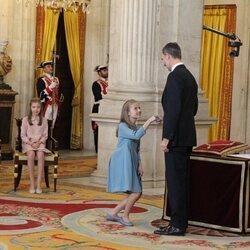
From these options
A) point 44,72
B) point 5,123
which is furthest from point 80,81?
point 5,123

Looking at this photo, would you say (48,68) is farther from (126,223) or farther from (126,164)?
(126,223)

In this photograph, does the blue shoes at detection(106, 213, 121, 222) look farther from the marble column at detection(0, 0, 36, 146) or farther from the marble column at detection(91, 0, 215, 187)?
the marble column at detection(0, 0, 36, 146)

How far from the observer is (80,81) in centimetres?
1662

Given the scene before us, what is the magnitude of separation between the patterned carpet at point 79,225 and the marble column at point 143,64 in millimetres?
893

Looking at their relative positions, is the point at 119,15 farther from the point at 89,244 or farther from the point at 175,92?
the point at 89,244

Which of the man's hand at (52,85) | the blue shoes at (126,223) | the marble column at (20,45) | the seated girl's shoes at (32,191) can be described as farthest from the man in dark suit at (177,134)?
the marble column at (20,45)

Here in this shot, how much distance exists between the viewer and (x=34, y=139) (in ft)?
34.3

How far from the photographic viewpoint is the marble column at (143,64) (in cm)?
1122

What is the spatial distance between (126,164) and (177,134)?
0.79 meters

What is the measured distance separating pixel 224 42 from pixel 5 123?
496 cm

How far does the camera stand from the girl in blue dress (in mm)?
8203

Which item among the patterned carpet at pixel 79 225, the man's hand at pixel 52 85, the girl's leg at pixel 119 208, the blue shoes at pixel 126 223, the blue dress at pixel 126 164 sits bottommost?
the patterned carpet at pixel 79 225

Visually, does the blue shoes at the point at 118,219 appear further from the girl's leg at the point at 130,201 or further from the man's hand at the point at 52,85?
the man's hand at the point at 52,85

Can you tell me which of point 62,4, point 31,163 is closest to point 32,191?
point 31,163
